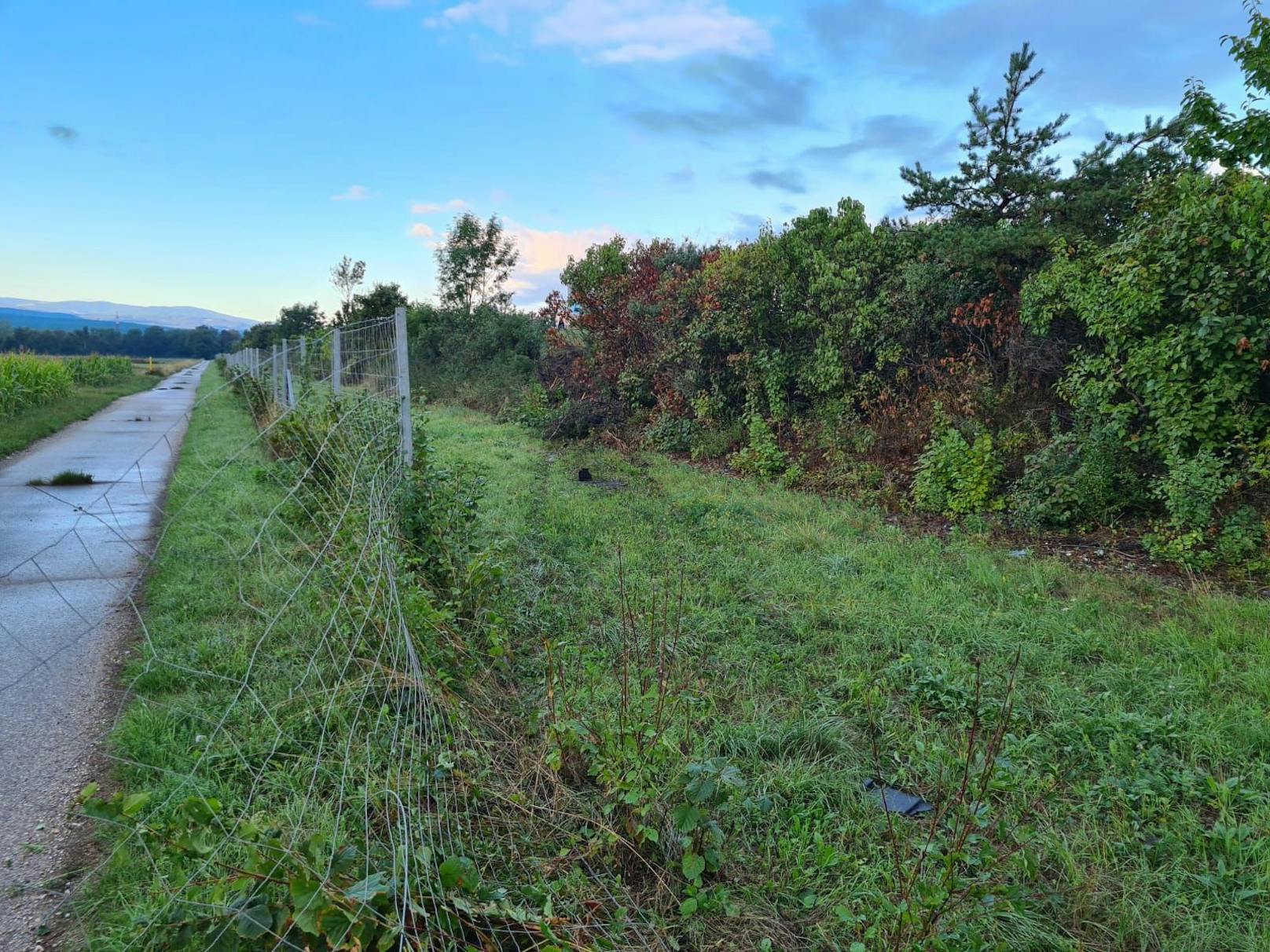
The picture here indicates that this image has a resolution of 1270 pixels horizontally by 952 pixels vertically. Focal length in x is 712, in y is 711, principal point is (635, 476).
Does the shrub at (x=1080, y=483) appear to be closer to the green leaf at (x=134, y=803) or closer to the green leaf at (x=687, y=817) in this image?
the green leaf at (x=687, y=817)

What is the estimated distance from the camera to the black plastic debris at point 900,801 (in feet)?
8.54

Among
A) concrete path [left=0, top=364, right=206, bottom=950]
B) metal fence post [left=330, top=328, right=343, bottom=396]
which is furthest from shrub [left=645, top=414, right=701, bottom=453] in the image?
concrete path [left=0, top=364, right=206, bottom=950]

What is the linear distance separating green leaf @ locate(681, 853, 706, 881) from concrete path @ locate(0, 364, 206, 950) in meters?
1.81

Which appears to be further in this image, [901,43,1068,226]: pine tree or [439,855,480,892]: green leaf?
[901,43,1068,226]: pine tree

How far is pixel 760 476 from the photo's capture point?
907 centimetres

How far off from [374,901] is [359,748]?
3.72ft

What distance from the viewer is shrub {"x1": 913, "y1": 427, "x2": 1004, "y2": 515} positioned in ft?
22.0

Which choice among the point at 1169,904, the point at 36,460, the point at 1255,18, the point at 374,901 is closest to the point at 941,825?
the point at 1169,904

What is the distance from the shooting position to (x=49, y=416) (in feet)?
43.8

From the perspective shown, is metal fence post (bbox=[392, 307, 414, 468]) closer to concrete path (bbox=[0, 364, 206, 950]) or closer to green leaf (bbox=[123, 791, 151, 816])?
concrete path (bbox=[0, 364, 206, 950])

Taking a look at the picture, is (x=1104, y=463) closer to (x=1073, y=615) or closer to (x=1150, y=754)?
(x=1073, y=615)

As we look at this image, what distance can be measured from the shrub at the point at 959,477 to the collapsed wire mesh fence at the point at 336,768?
4943mm

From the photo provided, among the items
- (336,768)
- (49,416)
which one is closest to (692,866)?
(336,768)

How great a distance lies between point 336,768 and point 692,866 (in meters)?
1.48
